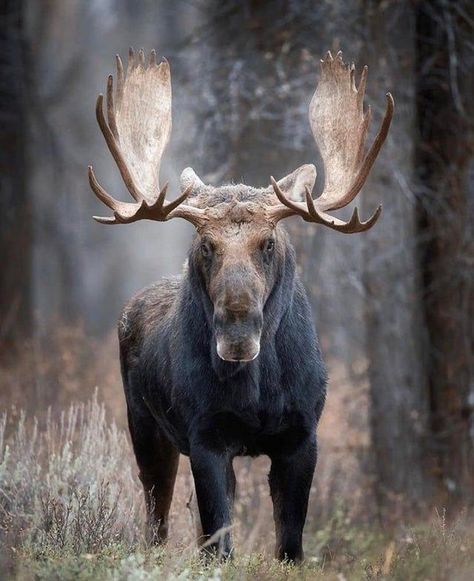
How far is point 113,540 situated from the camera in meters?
6.83

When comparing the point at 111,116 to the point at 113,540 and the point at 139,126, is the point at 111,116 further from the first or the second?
the point at 113,540

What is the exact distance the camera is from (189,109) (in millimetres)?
12844

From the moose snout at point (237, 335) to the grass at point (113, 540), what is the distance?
0.92 m

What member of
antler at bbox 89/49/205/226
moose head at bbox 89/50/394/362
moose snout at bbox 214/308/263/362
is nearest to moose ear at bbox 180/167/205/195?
moose head at bbox 89/50/394/362

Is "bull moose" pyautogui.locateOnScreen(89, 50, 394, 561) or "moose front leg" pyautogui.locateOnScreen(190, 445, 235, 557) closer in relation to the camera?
"bull moose" pyautogui.locateOnScreen(89, 50, 394, 561)

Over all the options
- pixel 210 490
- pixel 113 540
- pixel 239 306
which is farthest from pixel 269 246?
pixel 113 540

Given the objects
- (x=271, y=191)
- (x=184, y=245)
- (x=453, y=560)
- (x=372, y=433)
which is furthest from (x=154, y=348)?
(x=184, y=245)

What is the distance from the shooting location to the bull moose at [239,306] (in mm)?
6820

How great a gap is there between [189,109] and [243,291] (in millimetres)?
6563

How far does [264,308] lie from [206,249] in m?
0.47

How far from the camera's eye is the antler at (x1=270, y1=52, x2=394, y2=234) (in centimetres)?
707

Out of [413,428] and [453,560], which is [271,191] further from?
[413,428]

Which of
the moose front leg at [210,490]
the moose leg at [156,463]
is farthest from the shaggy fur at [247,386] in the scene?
the moose leg at [156,463]

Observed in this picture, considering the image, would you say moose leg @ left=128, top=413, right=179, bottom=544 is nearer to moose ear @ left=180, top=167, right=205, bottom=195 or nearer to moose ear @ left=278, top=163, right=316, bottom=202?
moose ear @ left=180, top=167, right=205, bottom=195
